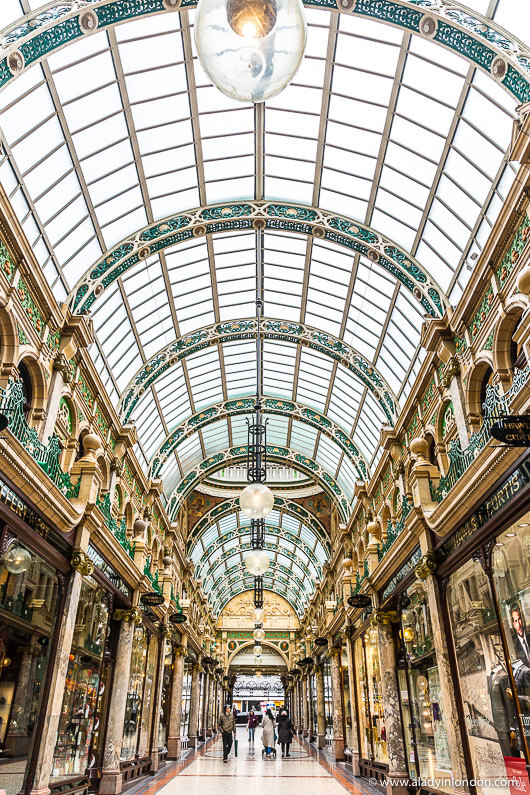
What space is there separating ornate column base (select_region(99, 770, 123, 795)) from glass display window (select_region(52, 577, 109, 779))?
40cm

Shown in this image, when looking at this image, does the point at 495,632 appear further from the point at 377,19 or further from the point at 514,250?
the point at 377,19

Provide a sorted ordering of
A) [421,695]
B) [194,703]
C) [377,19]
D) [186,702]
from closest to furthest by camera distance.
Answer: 1. [377,19]
2. [421,695]
3. [186,702]
4. [194,703]

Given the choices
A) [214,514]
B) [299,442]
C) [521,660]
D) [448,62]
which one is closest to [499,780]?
[521,660]

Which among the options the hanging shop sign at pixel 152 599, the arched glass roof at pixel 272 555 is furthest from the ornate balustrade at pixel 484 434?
the arched glass roof at pixel 272 555

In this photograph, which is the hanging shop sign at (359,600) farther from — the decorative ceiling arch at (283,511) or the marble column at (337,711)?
the decorative ceiling arch at (283,511)

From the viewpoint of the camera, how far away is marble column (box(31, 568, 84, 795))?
8000 mm

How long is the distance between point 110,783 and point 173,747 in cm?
1034

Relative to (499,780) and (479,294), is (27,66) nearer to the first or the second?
(479,294)

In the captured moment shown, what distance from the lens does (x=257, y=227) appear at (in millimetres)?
13062

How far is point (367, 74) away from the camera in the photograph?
372 inches

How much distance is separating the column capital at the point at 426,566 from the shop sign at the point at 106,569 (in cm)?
637

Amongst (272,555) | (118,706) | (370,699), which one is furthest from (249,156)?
(272,555)

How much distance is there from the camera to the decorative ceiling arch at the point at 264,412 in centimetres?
1870

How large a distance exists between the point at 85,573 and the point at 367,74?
10.3m
